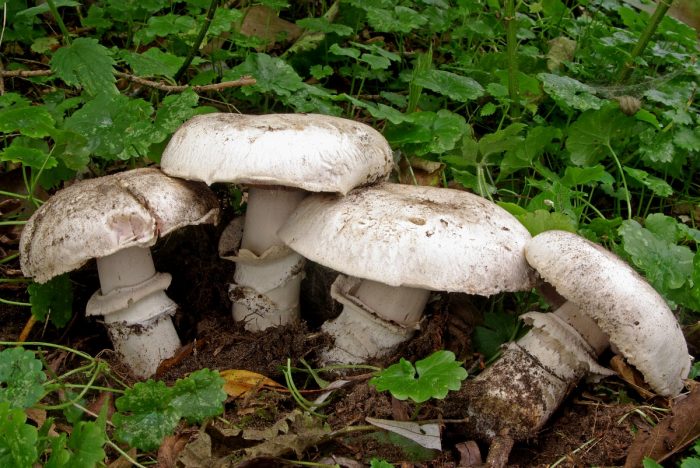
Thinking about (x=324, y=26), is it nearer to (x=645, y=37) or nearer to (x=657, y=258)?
(x=645, y=37)

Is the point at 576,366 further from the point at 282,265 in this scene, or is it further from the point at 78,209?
the point at 78,209

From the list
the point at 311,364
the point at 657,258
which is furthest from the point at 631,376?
the point at 311,364

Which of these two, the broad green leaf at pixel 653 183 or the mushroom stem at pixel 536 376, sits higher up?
the broad green leaf at pixel 653 183

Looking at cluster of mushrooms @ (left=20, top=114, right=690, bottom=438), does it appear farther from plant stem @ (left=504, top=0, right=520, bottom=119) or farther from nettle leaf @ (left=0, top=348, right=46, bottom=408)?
plant stem @ (left=504, top=0, right=520, bottom=119)

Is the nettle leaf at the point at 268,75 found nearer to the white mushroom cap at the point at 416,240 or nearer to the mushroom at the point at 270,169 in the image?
the mushroom at the point at 270,169

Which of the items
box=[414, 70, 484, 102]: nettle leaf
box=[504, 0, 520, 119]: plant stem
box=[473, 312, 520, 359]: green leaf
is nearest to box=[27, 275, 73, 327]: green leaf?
box=[473, 312, 520, 359]: green leaf

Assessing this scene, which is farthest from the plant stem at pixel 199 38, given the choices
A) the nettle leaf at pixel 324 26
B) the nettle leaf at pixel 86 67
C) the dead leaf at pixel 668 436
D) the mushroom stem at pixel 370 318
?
the dead leaf at pixel 668 436

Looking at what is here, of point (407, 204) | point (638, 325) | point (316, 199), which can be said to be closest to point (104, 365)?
point (316, 199)
